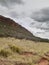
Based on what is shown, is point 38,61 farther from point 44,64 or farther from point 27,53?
point 27,53

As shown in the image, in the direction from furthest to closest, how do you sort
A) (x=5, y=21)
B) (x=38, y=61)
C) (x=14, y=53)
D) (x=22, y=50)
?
(x=5, y=21) < (x=22, y=50) < (x=14, y=53) < (x=38, y=61)

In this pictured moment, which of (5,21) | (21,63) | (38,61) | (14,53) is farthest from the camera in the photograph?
(5,21)

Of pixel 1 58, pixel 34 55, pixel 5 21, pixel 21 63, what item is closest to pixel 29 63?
pixel 21 63

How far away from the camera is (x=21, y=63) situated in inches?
1053

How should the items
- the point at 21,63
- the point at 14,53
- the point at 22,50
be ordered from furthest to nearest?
the point at 22,50 → the point at 14,53 → the point at 21,63

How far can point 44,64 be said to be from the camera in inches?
1117

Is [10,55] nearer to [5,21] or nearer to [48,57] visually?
[48,57]

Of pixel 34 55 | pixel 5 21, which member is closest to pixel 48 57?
pixel 34 55

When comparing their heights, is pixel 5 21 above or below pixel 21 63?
above

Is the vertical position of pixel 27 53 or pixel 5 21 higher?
pixel 5 21

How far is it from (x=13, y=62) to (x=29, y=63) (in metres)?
1.46

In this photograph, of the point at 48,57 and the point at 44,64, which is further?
the point at 48,57

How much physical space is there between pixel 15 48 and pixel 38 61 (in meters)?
4.87

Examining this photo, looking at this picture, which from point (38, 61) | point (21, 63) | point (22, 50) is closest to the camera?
point (21, 63)
